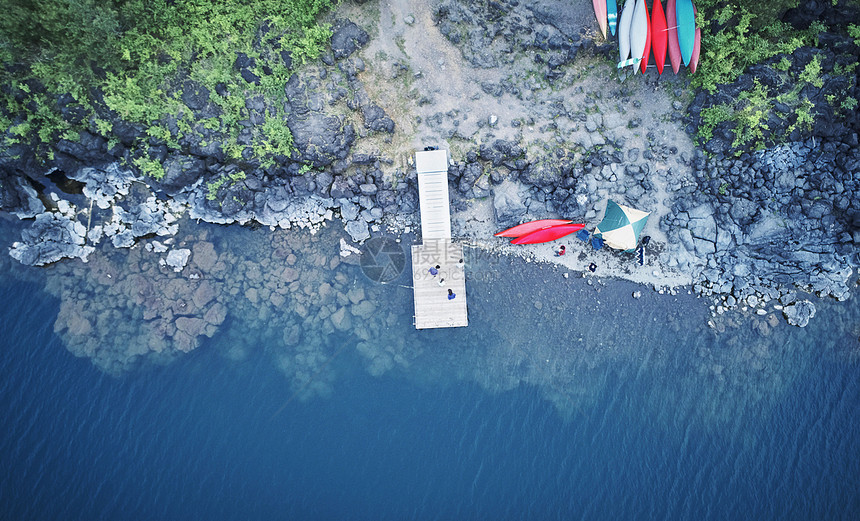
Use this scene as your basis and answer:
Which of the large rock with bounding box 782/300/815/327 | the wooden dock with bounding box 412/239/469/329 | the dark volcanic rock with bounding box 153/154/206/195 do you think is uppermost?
the dark volcanic rock with bounding box 153/154/206/195

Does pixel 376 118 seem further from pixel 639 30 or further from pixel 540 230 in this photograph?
pixel 639 30

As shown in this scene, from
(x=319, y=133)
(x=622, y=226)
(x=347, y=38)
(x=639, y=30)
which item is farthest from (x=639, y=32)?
(x=319, y=133)

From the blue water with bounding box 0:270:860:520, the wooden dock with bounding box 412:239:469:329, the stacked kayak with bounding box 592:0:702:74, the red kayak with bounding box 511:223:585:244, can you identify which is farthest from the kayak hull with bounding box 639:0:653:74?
the blue water with bounding box 0:270:860:520

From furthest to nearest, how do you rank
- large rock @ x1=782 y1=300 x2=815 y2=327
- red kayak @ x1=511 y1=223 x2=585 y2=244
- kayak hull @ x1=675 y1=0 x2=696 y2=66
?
large rock @ x1=782 y1=300 x2=815 y2=327
red kayak @ x1=511 y1=223 x2=585 y2=244
kayak hull @ x1=675 y1=0 x2=696 y2=66

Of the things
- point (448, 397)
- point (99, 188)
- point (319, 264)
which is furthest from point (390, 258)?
point (99, 188)

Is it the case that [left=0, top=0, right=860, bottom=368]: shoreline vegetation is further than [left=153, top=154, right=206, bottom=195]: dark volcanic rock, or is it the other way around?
[left=153, top=154, right=206, bottom=195]: dark volcanic rock

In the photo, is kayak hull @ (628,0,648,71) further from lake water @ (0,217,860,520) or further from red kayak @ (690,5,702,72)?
lake water @ (0,217,860,520)

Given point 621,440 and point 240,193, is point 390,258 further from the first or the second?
point 621,440
